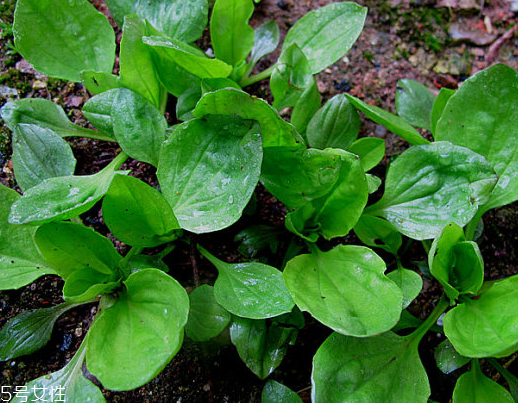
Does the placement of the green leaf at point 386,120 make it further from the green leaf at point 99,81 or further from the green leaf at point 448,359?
the green leaf at point 99,81

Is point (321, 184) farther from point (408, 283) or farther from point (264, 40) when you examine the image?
point (264, 40)

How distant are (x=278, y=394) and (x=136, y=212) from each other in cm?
55

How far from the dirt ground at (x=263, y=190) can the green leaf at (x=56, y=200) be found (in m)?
0.26

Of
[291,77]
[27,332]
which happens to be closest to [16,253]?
[27,332]

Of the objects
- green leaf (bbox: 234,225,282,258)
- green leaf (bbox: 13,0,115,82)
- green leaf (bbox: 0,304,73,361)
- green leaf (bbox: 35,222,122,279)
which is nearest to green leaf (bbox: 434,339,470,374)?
green leaf (bbox: 234,225,282,258)

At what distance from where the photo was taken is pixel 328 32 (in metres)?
1.47

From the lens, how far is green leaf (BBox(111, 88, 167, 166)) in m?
1.25

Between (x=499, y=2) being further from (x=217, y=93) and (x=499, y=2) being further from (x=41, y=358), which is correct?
(x=41, y=358)

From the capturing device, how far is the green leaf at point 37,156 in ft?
4.21

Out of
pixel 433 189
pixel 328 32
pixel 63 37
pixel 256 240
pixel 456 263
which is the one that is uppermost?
pixel 328 32

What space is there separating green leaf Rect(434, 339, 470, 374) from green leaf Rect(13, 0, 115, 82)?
47.7 inches

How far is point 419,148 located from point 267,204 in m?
0.46

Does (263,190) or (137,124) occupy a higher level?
(137,124)

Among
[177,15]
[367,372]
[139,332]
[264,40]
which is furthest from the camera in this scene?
[264,40]
